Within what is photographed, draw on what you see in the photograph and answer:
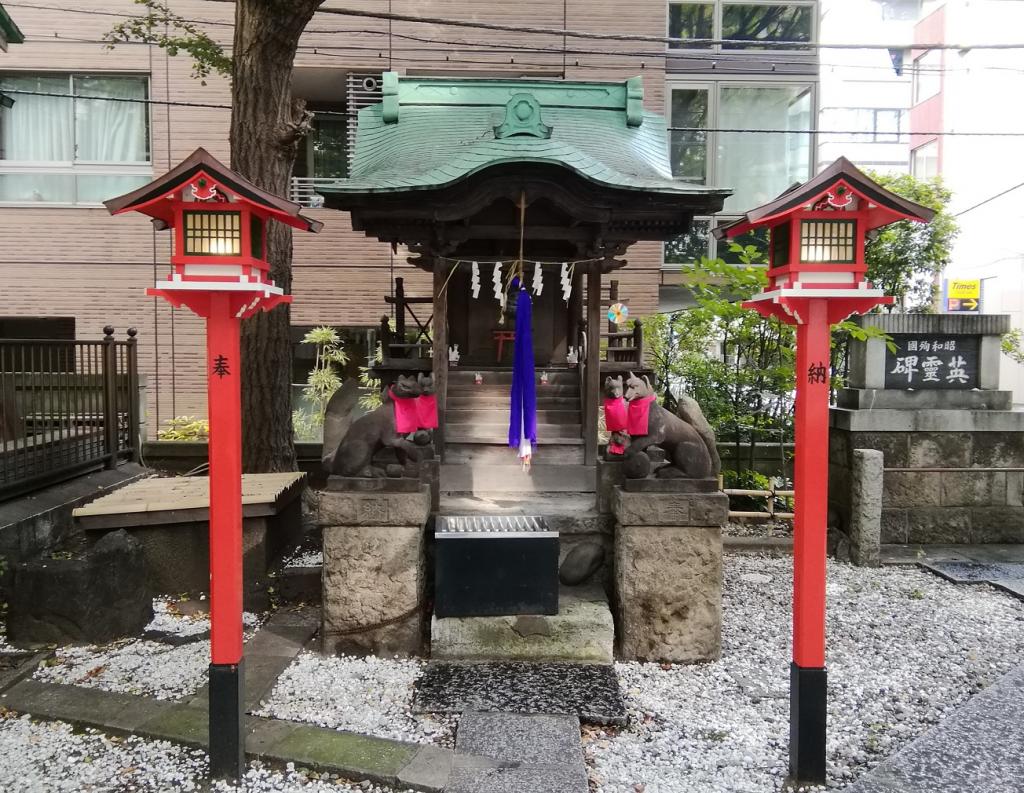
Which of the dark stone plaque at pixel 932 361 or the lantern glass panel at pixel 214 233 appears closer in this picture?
the lantern glass panel at pixel 214 233

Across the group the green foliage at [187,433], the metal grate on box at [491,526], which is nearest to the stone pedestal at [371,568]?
the metal grate on box at [491,526]

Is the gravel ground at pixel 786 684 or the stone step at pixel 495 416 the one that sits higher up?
the stone step at pixel 495 416

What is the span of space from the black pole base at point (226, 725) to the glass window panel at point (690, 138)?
13.1 m

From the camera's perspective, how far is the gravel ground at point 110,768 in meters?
3.73

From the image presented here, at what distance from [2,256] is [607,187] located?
12796mm

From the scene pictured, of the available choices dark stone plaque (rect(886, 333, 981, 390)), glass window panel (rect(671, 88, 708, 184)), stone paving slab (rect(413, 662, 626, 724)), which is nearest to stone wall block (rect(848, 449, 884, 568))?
dark stone plaque (rect(886, 333, 981, 390))

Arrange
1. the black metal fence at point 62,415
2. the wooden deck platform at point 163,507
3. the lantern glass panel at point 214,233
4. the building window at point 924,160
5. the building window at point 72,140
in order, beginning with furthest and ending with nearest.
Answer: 1. the building window at point 924,160
2. the building window at point 72,140
3. the black metal fence at point 62,415
4. the wooden deck platform at point 163,507
5. the lantern glass panel at point 214,233

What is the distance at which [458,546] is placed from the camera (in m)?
5.44

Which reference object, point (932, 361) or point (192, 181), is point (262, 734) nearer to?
point (192, 181)

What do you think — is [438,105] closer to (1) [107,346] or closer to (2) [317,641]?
(1) [107,346]

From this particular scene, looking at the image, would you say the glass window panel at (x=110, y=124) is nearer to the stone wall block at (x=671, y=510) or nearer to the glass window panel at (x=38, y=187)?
the glass window panel at (x=38, y=187)

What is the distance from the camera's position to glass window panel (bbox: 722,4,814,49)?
45.9 ft

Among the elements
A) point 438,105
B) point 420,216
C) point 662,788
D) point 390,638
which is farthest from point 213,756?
point 438,105

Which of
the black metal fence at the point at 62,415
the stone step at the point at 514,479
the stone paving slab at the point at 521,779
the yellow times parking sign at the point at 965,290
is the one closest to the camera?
the stone paving slab at the point at 521,779
